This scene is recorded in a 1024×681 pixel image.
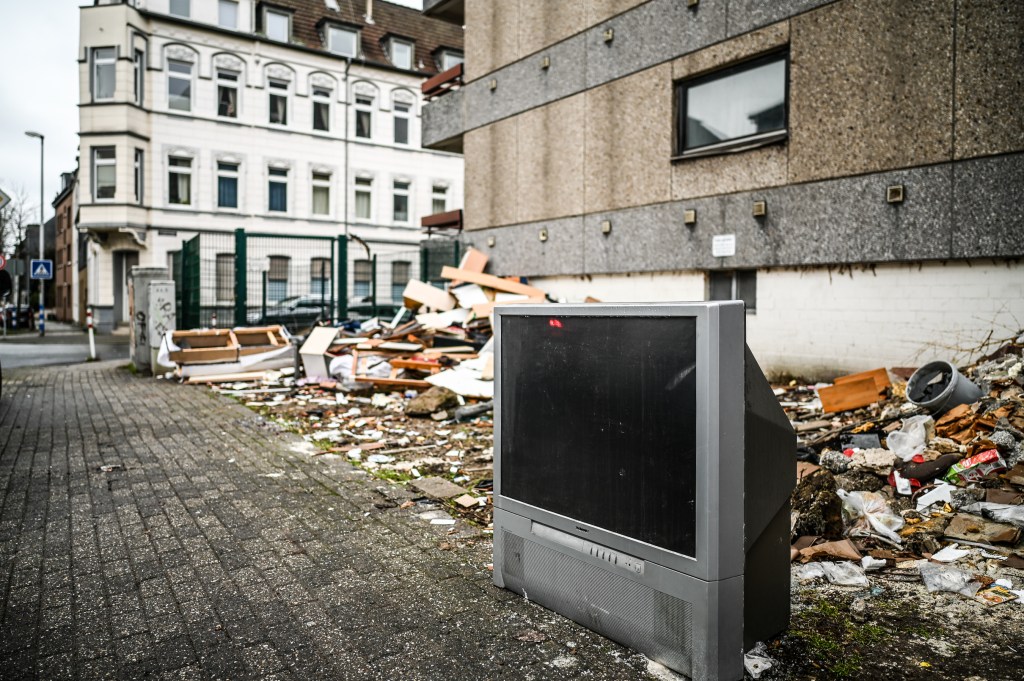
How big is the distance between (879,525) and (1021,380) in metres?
2.71

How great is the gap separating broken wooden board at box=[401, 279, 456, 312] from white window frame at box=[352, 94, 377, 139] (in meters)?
22.4

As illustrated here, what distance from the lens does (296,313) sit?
591 inches

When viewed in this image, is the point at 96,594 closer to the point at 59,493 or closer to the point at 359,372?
the point at 59,493

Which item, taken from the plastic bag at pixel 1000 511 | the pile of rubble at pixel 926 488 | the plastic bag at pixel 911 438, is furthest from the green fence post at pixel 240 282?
the plastic bag at pixel 1000 511

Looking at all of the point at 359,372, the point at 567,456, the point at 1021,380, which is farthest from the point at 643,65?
the point at 567,456

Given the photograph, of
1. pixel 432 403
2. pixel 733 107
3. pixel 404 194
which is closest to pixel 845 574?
pixel 432 403

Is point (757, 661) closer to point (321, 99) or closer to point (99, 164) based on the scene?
point (99, 164)

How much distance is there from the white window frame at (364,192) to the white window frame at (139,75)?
30.5 feet

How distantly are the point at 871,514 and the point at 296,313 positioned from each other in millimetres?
12879

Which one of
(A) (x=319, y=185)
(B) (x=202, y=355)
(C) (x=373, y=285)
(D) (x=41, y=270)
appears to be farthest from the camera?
(A) (x=319, y=185)

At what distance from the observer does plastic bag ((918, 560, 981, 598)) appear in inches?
124

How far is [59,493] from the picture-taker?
4934 millimetres

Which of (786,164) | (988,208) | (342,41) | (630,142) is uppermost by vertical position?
(342,41)

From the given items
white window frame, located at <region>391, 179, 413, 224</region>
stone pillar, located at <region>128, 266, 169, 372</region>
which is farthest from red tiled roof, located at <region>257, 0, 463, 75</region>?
stone pillar, located at <region>128, 266, 169, 372</region>
